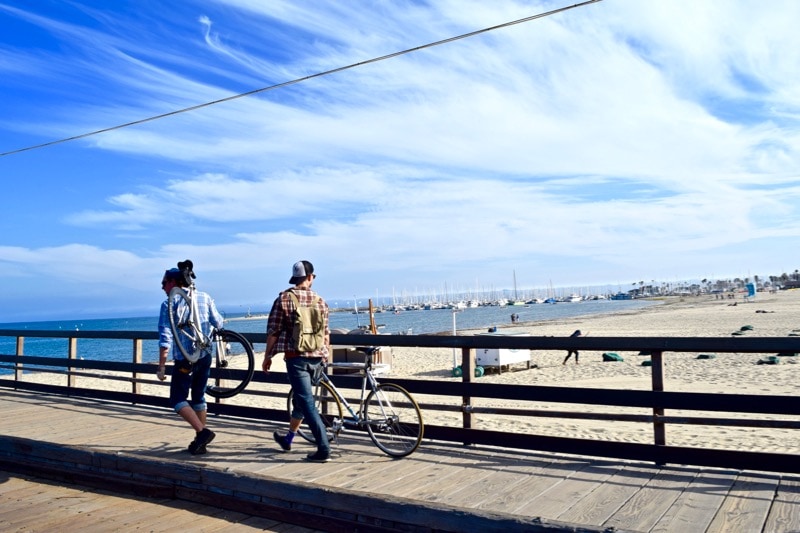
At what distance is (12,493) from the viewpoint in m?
6.26

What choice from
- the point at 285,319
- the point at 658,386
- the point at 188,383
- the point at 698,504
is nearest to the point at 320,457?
the point at 285,319

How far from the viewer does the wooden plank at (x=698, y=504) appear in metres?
4.05

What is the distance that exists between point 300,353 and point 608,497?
291cm

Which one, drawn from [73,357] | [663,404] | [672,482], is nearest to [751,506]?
[672,482]

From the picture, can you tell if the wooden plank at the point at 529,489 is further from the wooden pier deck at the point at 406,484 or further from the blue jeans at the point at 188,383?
the blue jeans at the point at 188,383

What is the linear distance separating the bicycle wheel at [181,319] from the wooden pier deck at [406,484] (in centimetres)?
108

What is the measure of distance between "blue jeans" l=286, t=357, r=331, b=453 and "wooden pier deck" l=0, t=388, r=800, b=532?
0.88ft

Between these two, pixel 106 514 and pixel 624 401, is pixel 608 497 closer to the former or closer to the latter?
pixel 624 401

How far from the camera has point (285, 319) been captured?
6059mm

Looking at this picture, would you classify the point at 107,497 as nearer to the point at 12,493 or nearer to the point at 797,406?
the point at 12,493

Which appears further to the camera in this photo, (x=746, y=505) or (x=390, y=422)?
A: (x=390, y=422)

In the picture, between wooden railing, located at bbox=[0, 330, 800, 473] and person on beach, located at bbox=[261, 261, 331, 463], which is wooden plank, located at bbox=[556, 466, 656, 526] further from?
person on beach, located at bbox=[261, 261, 331, 463]

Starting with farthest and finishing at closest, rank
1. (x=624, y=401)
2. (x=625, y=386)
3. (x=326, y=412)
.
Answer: (x=625, y=386) < (x=326, y=412) < (x=624, y=401)

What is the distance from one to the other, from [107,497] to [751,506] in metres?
5.26
